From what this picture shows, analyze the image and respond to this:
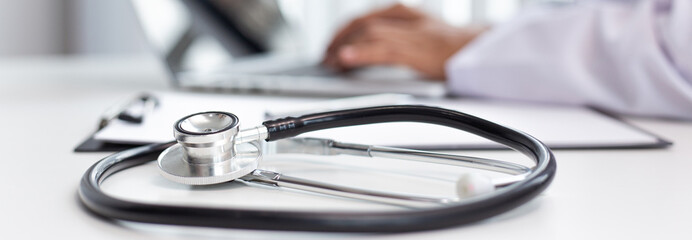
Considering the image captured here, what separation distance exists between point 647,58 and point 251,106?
36 cm

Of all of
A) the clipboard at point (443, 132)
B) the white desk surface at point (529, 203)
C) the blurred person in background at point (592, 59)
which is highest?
the blurred person in background at point (592, 59)

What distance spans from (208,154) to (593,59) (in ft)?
1.38

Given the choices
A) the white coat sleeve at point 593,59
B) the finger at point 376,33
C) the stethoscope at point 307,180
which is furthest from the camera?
the finger at point 376,33

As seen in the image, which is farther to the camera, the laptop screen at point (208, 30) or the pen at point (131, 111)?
the laptop screen at point (208, 30)

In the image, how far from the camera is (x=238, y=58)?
2.99 ft

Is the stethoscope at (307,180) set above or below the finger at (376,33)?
below

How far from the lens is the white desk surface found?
22 cm

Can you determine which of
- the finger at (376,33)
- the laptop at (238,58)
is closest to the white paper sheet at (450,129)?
the laptop at (238,58)

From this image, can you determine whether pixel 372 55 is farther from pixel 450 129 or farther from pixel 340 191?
pixel 340 191

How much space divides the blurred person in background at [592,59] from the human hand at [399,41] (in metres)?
0.10

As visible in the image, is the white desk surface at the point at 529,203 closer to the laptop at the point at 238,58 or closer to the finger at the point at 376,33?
the laptop at the point at 238,58

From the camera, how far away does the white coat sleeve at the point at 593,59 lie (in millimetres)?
495

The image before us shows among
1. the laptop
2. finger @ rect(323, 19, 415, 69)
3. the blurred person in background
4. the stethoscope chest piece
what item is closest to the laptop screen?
the laptop

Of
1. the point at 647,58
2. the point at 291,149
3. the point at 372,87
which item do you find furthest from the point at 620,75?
the point at 291,149
